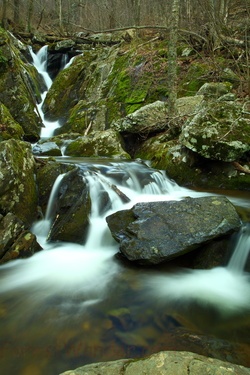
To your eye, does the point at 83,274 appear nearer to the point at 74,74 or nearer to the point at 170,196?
the point at 170,196

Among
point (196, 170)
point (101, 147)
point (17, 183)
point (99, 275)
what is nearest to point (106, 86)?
point (101, 147)

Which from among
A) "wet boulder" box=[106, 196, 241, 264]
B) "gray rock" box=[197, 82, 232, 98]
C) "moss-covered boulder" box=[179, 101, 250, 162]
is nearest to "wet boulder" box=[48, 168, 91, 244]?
"wet boulder" box=[106, 196, 241, 264]

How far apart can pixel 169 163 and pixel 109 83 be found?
824 cm

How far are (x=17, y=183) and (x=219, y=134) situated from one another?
411 centimetres

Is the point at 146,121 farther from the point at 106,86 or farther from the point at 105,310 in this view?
the point at 105,310

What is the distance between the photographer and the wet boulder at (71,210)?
480 centimetres

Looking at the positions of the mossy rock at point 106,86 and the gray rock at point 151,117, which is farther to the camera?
the mossy rock at point 106,86

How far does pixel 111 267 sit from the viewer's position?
13.6ft

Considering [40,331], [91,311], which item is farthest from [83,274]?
[40,331]

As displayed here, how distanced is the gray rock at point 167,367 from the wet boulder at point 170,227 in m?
2.19

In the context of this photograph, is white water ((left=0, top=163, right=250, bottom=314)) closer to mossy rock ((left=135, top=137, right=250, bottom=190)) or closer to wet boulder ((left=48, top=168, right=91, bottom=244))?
wet boulder ((left=48, top=168, right=91, bottom=244))

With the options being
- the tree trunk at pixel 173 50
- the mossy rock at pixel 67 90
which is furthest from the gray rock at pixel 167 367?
the mossy rock at pixel 67 90

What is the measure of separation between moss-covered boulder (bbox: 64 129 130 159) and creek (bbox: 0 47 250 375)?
13.5 feet

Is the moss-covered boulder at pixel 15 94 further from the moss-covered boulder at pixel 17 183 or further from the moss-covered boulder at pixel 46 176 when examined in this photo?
the moss-covered boulder at pixel 17 183
